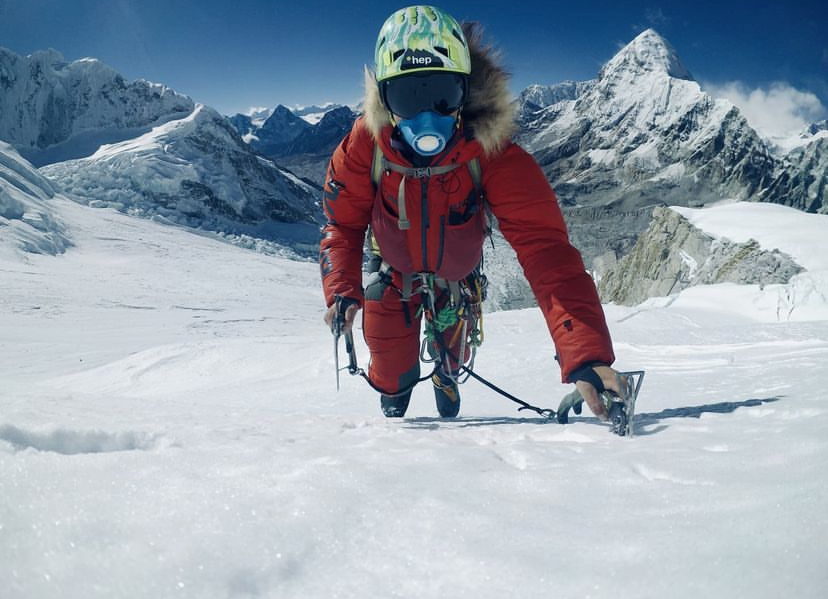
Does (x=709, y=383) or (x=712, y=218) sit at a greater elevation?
(x=712, y=218)

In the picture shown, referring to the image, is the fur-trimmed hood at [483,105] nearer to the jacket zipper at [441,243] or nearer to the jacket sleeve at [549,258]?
the jacket sleeve at [549,258]

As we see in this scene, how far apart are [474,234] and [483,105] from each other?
0.79m

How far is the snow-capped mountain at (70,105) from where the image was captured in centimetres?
6438

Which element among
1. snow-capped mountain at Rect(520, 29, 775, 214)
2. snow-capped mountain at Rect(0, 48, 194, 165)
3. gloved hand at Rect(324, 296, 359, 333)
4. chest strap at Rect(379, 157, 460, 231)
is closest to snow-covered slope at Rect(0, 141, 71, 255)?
snow-capped mountain at Rect(0, 48, 194, 165)

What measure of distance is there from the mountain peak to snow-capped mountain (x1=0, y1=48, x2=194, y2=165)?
150m

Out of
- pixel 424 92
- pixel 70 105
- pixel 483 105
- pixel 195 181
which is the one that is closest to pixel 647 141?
pixel 195 181

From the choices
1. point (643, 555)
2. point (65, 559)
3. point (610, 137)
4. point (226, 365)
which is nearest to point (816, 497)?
point (643, 555)

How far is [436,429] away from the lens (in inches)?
105

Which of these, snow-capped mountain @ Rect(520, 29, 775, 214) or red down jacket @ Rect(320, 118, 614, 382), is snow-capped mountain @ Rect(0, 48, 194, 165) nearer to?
red down jacket @ Rect(320, 118, 614, 382)

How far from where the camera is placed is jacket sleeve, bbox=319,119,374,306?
331cm

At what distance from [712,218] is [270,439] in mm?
18715

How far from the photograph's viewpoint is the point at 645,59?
568 feet

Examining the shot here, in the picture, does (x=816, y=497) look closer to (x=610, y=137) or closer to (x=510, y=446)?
(x=510, y=446)

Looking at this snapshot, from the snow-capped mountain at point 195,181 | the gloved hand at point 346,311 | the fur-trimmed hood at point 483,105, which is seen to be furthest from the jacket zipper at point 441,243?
the snow-capped mountain at point 195,181
